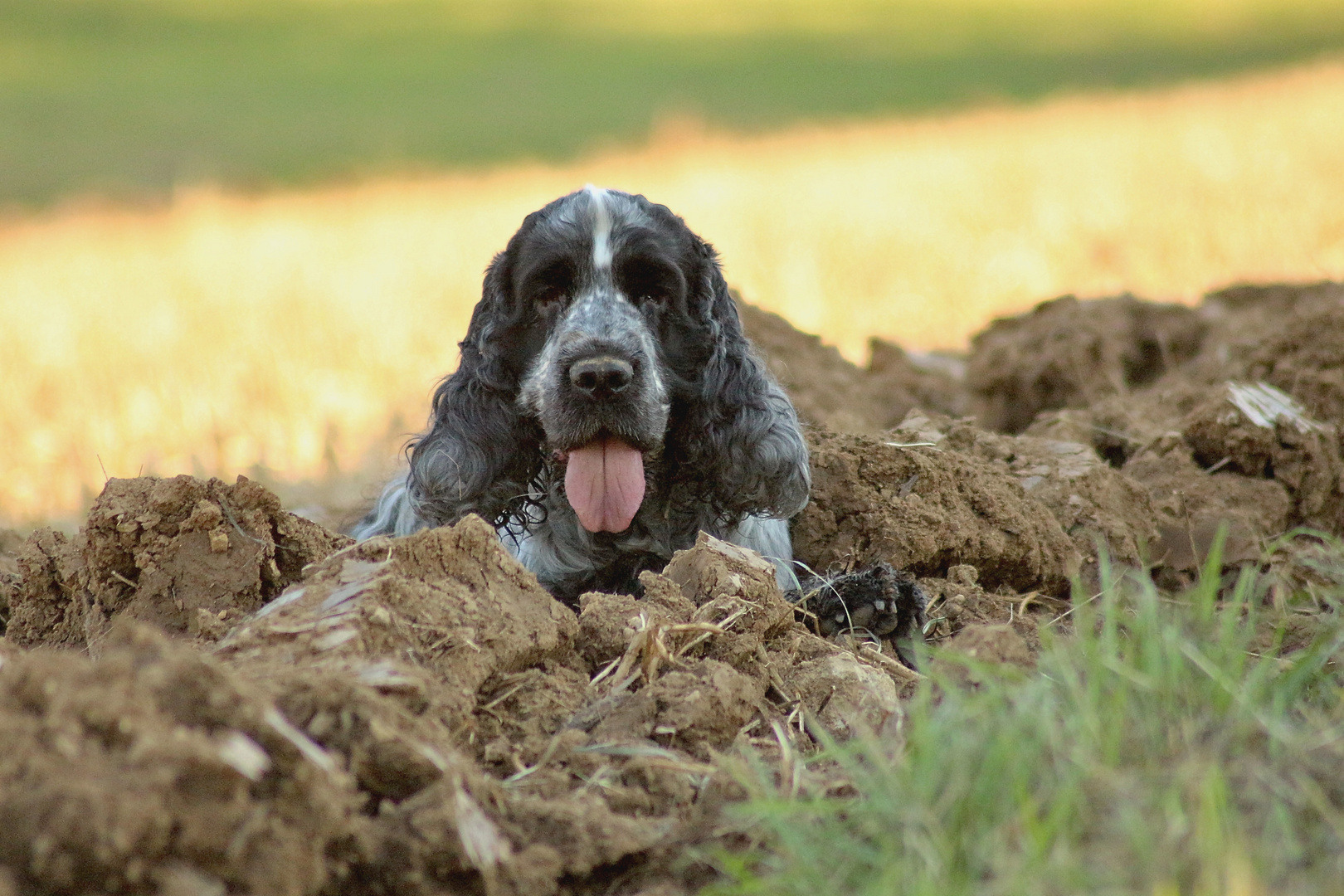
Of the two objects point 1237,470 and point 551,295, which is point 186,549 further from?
point 1237,470

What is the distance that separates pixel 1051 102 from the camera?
77.3ft

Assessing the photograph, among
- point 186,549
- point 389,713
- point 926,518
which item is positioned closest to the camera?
point 389,713

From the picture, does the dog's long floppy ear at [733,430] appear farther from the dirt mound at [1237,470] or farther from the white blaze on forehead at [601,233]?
the dirt mound at [1237,470]

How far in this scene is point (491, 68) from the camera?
4866cm

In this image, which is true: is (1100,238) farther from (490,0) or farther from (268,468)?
(490,0)

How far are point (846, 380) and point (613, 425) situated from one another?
9.05 ft

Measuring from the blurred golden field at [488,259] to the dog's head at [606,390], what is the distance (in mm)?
2024

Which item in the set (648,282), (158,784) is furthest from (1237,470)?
(158,784)

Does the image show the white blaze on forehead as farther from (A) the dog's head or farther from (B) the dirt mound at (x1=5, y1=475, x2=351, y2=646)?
(B) the dirt mound at (x1=5, y1=475, x2=351, y2=646)

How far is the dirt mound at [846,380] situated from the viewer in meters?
6.40

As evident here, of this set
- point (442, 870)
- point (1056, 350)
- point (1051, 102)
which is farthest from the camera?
point (1051, 102)

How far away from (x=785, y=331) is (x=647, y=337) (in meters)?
2.51

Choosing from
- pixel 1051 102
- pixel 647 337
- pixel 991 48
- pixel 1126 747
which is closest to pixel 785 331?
pixel 647 337

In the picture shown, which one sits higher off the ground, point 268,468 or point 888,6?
point 888,6
